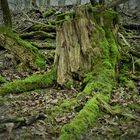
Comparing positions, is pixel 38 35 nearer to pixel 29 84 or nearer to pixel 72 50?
pixel 72 50

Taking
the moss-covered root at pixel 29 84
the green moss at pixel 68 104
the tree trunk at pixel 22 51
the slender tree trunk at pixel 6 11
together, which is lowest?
the green moss at pixel 68 104

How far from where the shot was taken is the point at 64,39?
9367mm

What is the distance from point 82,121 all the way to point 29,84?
2.69 m

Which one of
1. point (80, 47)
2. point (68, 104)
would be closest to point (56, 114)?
point (68, 104)

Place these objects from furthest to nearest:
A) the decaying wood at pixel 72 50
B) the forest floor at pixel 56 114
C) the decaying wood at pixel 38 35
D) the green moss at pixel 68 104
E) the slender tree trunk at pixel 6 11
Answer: the decaying wood at pixel 38 35 < the slender tree trunk at pixel 6 11 < the decaying wood at pixel 72 50 < the green moss at pixel 68 104 < the forest floor at pixel 56 114

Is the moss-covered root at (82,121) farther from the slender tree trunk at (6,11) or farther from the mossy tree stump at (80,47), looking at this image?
the slender tree trunk at (6,11)

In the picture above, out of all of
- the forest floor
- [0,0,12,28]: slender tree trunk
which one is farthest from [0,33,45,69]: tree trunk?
[0,0,12,28]: slender tree trunk

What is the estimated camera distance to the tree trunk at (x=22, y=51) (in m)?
10.9

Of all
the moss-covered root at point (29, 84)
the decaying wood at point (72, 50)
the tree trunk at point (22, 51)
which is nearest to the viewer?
the moss-covered root at point (29, 84)

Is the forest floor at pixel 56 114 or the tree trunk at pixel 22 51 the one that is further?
the tree trunk at pixel 22 51

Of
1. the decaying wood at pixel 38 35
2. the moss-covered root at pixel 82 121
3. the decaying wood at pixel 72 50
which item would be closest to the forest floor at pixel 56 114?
the moss-covered root at pixel 82 121

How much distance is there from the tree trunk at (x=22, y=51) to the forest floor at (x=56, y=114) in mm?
1113

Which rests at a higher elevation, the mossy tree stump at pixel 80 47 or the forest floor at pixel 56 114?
the mossy tree stump at pixel 80 47

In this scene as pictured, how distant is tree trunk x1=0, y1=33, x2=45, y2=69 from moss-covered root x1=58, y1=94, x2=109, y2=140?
3497 millimetres
